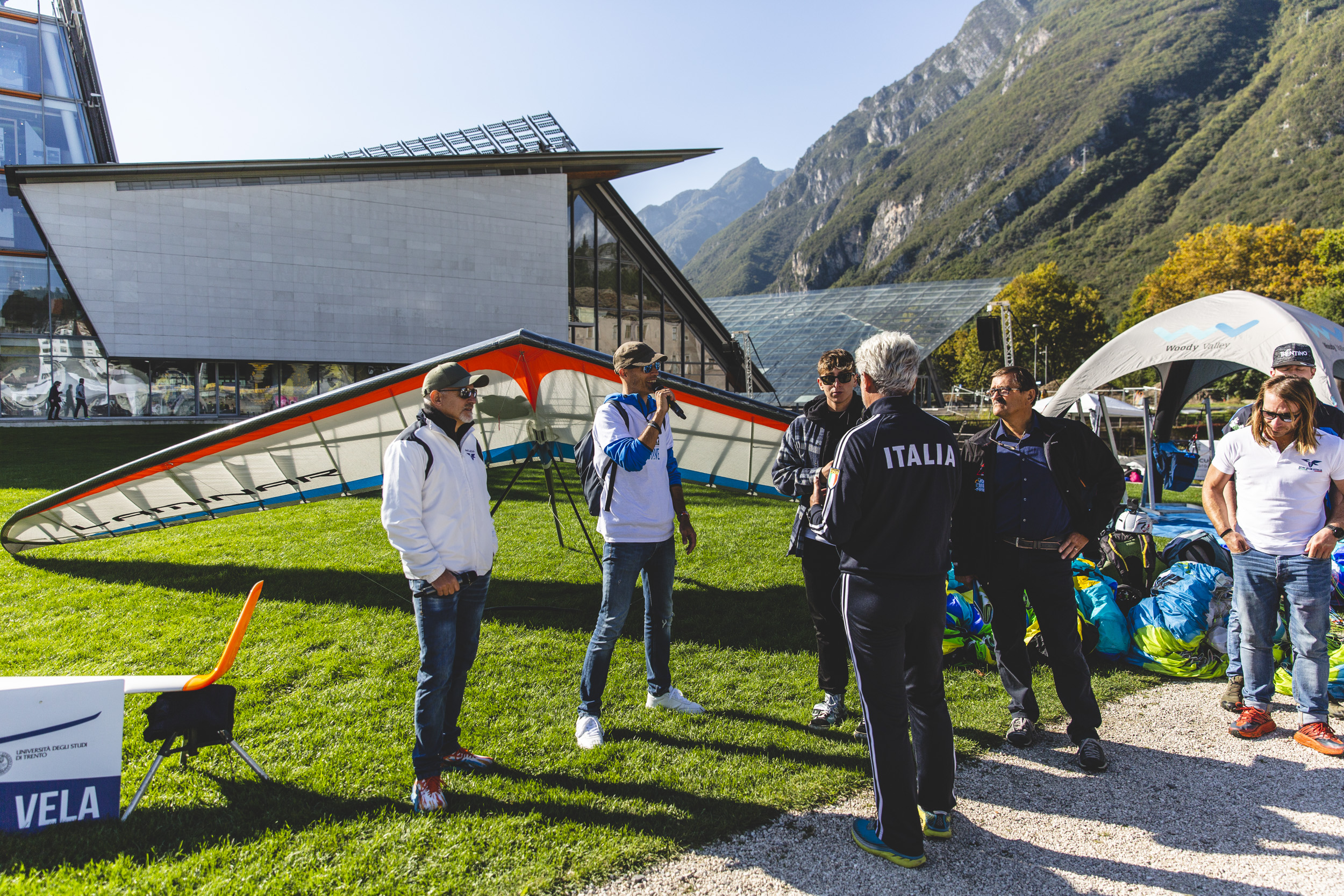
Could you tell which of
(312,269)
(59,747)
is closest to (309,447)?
(59,747)

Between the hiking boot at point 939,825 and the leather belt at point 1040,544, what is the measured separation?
138 centimetres

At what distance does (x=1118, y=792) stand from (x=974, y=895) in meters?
1.23

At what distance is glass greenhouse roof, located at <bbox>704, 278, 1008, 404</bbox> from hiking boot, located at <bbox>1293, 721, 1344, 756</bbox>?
2974 centimetres

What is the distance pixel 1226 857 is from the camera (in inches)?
106

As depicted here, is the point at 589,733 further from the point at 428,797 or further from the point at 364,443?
the point at 364,443

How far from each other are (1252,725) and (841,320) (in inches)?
1518

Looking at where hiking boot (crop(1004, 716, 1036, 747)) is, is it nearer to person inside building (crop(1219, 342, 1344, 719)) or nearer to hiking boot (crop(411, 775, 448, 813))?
person inside building (crop(1219, 342, 1344, 719))

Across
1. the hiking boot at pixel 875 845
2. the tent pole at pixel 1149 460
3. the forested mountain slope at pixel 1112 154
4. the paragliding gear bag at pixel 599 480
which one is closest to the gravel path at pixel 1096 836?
the hiking boot at pixel 875 845

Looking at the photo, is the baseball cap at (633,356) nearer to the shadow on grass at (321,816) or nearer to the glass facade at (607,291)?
the shadow on grass at (321,816)

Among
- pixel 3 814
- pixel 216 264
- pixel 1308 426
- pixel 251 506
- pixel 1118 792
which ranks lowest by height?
pixel 1118 792

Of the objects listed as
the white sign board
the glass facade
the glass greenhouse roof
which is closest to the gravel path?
the white sign board

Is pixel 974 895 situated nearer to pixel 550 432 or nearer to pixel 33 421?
pixel 550 432

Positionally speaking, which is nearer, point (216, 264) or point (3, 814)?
point (3, 814)

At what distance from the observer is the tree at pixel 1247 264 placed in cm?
4156
